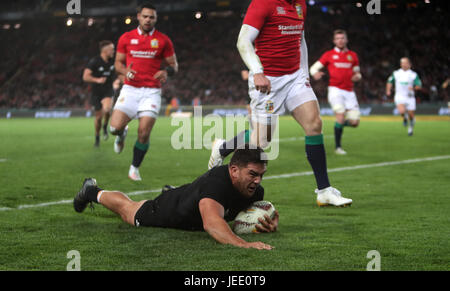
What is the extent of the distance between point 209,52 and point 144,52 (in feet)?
99.1

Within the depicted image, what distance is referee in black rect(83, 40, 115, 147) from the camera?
14.8 metres

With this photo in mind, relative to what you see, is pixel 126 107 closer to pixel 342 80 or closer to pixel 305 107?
pixel 305 107

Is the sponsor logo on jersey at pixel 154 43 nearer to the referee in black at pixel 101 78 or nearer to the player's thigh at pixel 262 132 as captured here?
the player's thigh at pixel 262 132

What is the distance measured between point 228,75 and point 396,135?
20.3 metres

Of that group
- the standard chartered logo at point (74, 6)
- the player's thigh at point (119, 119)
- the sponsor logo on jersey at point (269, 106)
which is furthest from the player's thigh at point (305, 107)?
the standard chartered logo at point (74, 6)

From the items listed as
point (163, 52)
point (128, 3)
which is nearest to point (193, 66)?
point (128, 3)

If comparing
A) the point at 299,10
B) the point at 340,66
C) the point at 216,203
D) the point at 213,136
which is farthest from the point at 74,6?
the point at 216,203

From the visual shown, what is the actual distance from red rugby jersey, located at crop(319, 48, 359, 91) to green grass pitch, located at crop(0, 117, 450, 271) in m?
2.48

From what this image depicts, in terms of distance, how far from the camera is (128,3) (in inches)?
1378

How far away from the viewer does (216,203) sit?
4648 mm

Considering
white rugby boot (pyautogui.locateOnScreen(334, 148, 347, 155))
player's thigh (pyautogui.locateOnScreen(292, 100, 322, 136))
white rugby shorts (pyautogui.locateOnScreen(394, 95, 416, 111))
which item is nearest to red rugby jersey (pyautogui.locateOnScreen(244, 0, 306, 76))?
player's thigh (pyautogui.locateOnScreen(292, 100, 322, 136))

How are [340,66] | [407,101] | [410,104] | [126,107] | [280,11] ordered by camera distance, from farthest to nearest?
[407,101]
[410,104]
[340,66]
[126,107]
[280,11]

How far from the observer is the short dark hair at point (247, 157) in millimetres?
4688

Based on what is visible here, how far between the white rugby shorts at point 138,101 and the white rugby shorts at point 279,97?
2.69m
